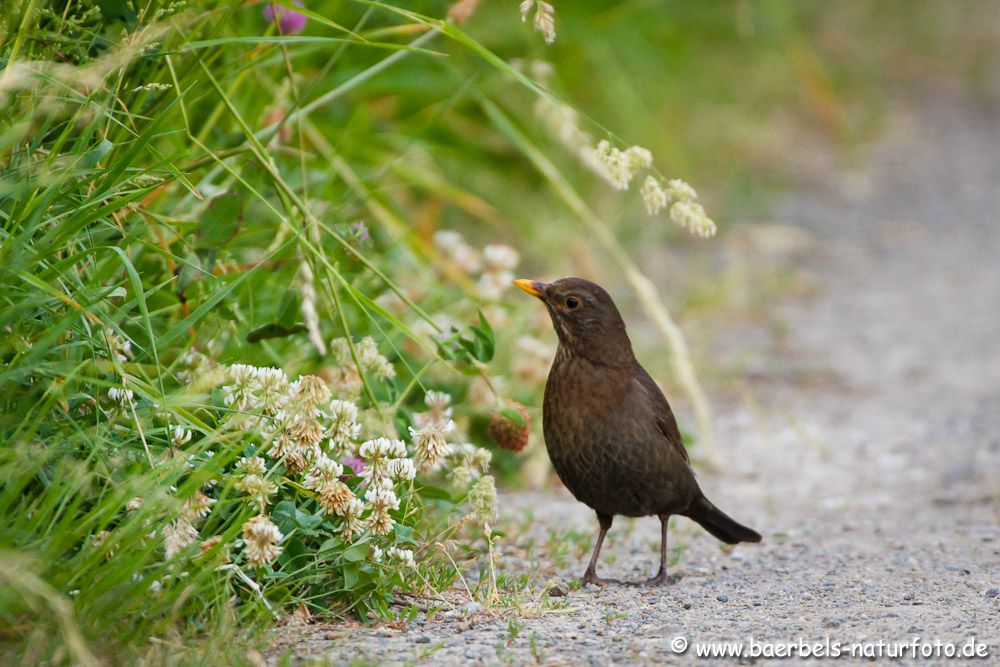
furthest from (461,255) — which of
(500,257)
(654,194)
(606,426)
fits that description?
(654,194)

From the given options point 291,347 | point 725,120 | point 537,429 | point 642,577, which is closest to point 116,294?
point 291,347

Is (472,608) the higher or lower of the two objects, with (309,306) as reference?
lower

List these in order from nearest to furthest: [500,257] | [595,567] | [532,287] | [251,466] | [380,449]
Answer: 1. [251,466]
2. [380,449]
3. [595,567]
4. [532,287]
5. [500,257]

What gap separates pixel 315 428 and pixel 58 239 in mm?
729

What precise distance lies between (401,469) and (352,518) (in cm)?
20

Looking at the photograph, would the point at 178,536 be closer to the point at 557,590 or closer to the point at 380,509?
the point at 380,509

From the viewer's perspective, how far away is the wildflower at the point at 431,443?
10.8 feet

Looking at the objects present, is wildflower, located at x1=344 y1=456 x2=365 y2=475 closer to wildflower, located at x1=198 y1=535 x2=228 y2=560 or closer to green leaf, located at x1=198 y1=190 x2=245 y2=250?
wildflower, located at x1=198 y1=535 x2=228 y2=560

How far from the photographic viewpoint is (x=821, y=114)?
33.4 feet

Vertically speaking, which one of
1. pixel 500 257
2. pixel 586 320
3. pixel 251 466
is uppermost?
pixel 500 257

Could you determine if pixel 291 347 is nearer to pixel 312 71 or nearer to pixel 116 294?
pixel 116 294

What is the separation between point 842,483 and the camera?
206 inches

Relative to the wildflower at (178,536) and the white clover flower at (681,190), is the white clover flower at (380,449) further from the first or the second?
the white clover flower at (681,190)

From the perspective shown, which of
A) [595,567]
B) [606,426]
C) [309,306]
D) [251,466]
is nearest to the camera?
[251,466]
